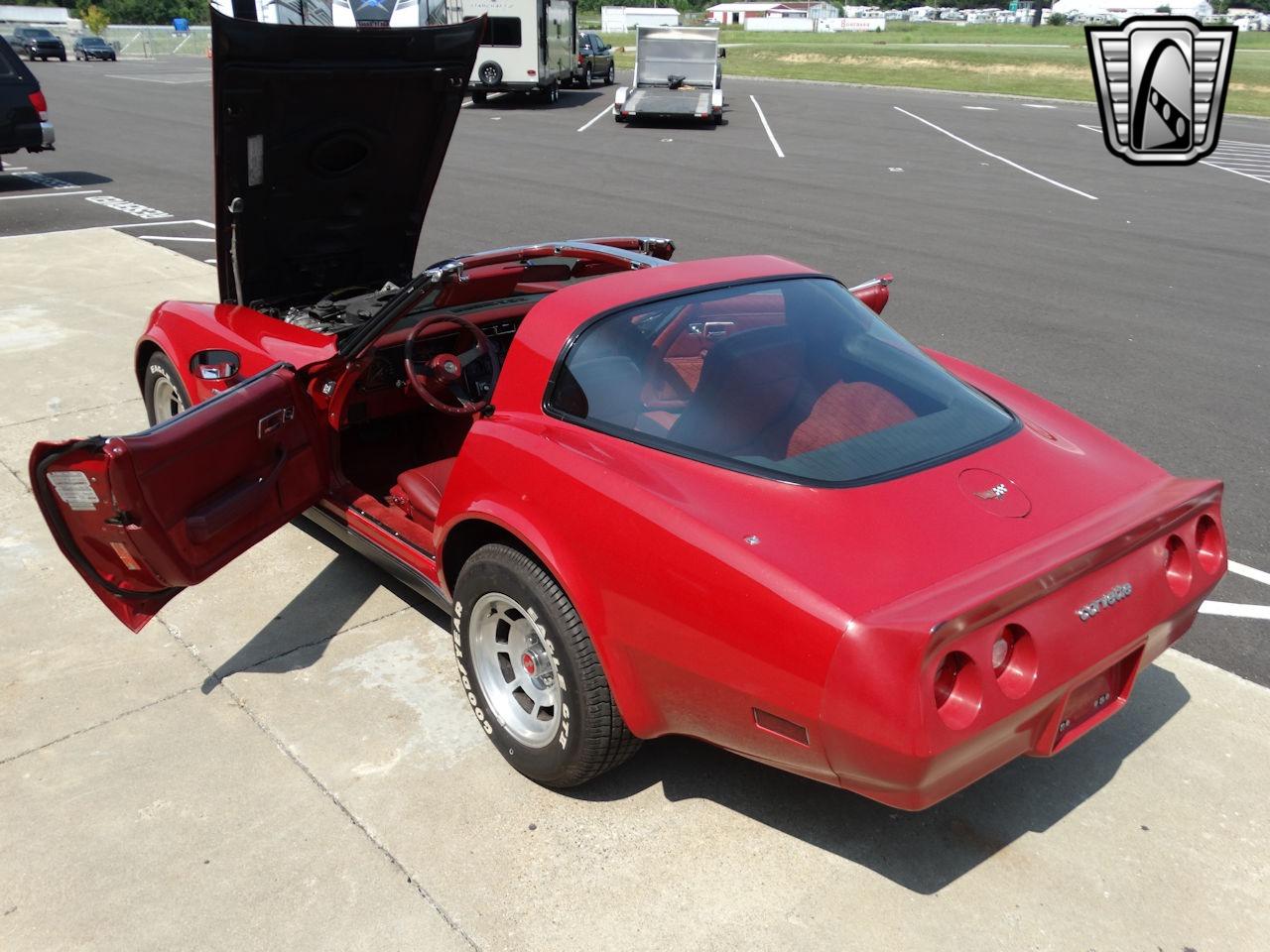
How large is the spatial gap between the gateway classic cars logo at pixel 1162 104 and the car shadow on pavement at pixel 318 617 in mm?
18963

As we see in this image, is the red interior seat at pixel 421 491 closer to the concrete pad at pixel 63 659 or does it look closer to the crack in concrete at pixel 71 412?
the concrete pad at pixel 63 659

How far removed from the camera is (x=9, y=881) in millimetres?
2934

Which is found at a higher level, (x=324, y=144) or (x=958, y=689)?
(x=324, y=144)

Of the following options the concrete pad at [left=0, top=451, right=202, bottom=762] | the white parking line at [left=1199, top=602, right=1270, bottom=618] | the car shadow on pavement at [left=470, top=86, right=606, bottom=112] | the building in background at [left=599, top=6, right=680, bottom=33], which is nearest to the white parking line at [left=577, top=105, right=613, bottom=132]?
the car shadow on pavement at [left=470, top=86, right=606, bottom=112]

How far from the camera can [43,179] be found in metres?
15.4

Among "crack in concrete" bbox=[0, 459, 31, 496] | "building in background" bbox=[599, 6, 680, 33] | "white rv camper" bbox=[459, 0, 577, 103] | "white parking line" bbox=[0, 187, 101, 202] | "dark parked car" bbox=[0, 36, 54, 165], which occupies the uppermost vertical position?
"building in background" bbox=[599, 6, 680, 33]

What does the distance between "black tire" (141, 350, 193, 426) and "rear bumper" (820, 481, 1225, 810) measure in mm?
3541

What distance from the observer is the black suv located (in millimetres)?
31898

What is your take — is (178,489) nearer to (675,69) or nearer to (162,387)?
(162,387)

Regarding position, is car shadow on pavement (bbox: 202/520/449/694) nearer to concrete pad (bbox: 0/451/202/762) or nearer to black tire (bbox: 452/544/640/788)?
concrete pad (bbox: 0/451/202/762)

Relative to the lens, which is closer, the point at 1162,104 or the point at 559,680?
the point at 559,680

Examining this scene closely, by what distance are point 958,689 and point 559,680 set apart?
1.15m

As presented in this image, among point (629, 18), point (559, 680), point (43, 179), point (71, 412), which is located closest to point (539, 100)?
point (43, 179)

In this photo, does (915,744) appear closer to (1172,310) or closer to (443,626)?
(443,626)
